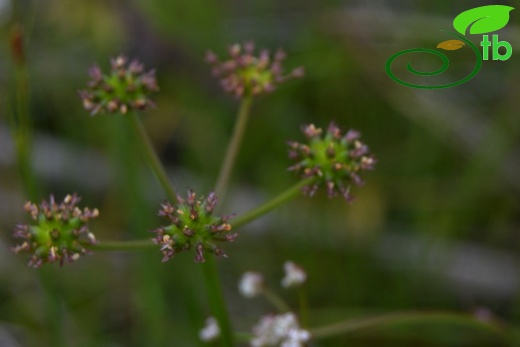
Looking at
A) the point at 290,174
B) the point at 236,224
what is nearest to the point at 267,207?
the point at 236,224

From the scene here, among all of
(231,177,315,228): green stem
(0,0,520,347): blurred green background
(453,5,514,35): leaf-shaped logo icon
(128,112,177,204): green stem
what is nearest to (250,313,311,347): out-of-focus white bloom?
(231,177,315,228): green stem

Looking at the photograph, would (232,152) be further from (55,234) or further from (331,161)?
(55,234)

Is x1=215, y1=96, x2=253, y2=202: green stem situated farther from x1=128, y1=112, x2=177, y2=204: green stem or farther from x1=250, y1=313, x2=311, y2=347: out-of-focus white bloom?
x1=250, y1=313, x2=311, y2=347: out-of-focus white bloom

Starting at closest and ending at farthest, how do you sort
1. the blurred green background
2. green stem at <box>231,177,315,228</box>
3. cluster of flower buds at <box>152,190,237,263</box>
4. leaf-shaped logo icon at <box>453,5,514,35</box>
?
cluster of flower buds at <box>152,190,237,263</box> < green stem at <box>231,177,315,228</box> < leaf-shaped logo icon at <box>453,5,514,35</box> < the blurred green background

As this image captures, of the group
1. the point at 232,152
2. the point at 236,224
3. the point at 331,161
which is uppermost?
the point at 232,152

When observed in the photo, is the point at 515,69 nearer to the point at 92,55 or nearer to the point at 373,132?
the point at 373,132

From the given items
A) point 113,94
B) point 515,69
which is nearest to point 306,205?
point 515,69

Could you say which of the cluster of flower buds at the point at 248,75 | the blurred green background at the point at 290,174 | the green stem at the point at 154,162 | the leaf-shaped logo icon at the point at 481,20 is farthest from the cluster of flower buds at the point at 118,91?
the leaf-shaped logo icon at the point at 481,20
